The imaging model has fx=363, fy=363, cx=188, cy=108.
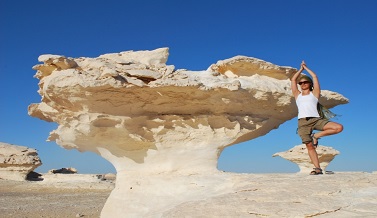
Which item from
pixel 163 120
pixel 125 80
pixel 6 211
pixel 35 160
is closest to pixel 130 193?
pixel 163 120

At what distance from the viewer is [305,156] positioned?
1856 cm

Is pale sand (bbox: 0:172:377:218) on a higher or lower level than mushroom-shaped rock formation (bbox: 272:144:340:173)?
lower

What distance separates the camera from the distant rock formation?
2319 centimetres

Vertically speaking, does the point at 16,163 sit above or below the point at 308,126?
above

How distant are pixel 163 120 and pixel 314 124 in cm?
255

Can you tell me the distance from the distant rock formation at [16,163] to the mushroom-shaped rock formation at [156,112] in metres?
A: 18.2

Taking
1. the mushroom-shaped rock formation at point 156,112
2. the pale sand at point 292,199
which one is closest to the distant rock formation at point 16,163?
the mushroom-shaped rock formation at point 156,112

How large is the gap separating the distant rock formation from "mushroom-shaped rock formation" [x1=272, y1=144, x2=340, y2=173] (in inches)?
620

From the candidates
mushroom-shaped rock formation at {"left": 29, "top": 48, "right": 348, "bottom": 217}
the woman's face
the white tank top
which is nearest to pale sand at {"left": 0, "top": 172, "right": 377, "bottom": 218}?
mushroom-shaped rock formation at {"left": 29, "top": 48, "right": 348, "bottom": 217}

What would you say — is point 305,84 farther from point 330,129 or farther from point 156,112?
point 156,112

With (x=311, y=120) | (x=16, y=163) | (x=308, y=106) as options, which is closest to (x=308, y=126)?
(x=311, y=120)

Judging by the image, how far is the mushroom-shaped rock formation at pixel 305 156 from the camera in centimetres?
1875

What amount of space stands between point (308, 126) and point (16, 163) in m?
21.9

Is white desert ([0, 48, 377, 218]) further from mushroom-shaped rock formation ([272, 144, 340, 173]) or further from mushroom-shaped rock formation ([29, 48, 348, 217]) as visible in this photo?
mushroom-shaped rock formation ([272, 144, 340, 173])
